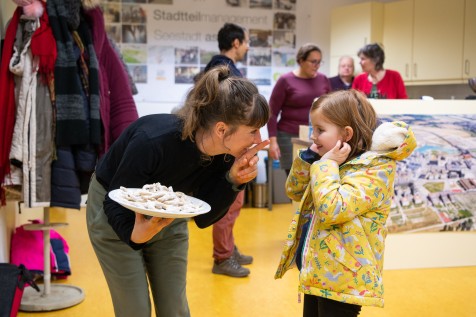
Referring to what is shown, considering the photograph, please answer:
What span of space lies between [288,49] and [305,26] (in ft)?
1.07

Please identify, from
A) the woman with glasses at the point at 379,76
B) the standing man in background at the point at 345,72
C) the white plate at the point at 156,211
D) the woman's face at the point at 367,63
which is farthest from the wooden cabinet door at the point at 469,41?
the white plate at the point at 156,211

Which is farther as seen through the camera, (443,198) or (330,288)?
(443,198)

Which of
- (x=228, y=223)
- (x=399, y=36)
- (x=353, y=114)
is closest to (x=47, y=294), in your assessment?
(x=228, y=223)

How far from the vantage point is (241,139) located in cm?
160

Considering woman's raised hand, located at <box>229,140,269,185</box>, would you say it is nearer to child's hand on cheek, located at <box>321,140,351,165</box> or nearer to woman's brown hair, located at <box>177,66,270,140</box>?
woman's brown hair, located at <box>177,66,270,140</box>

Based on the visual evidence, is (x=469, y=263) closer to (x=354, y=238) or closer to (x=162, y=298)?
(x=354, y=238)

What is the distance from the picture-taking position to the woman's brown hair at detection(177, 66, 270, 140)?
5.23ft

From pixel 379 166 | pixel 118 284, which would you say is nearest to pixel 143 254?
pixel 118 284

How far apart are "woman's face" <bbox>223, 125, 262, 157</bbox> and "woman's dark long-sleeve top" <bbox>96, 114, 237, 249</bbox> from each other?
4.1 inches

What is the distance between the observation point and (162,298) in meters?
1.83

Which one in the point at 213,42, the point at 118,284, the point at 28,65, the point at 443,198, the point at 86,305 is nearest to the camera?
the point at 118,284

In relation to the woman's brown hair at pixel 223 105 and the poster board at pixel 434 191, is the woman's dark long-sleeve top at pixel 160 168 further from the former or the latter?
the poster board at pixel 434 191

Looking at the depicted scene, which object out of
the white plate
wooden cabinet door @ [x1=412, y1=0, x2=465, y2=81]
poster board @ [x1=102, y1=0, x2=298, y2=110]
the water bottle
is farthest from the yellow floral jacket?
poster board @ [x1=102, y1=0, x2=298, y2=110]

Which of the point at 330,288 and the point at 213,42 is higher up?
the point at 213,42
